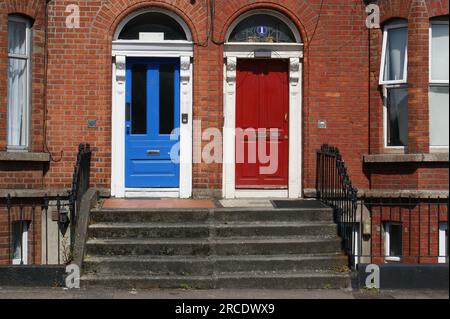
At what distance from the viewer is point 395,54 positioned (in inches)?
458

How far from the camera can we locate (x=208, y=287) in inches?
357

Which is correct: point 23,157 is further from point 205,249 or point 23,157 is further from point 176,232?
point 205,249

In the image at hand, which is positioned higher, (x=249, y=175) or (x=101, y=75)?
(x=101, y=75)

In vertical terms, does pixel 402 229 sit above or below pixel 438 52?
below

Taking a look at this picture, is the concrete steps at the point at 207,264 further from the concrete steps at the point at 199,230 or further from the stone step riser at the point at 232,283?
the concrete steps at the point at 199,230

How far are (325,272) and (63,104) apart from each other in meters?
4.98

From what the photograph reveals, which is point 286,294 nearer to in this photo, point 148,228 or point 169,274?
point 169,274

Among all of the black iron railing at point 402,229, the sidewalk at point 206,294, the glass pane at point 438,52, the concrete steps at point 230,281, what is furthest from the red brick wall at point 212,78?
the sidewalk at point 206,294

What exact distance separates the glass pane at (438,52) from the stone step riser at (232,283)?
12.3ft

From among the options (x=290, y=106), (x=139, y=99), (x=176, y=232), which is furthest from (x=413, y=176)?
(x=139, y=99)

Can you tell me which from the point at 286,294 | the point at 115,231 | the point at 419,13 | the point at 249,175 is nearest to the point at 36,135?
the point at 115,231

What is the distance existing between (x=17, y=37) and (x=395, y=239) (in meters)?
6.63

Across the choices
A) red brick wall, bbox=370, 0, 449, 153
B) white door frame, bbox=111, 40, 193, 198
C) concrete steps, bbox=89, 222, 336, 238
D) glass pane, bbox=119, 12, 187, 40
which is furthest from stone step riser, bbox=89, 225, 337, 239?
glass pane, bbox=119, 12, 187, 40

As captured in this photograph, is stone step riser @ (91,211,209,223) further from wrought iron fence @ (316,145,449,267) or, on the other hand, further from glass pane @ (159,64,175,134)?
glass pane @ (159,64,175,134)
